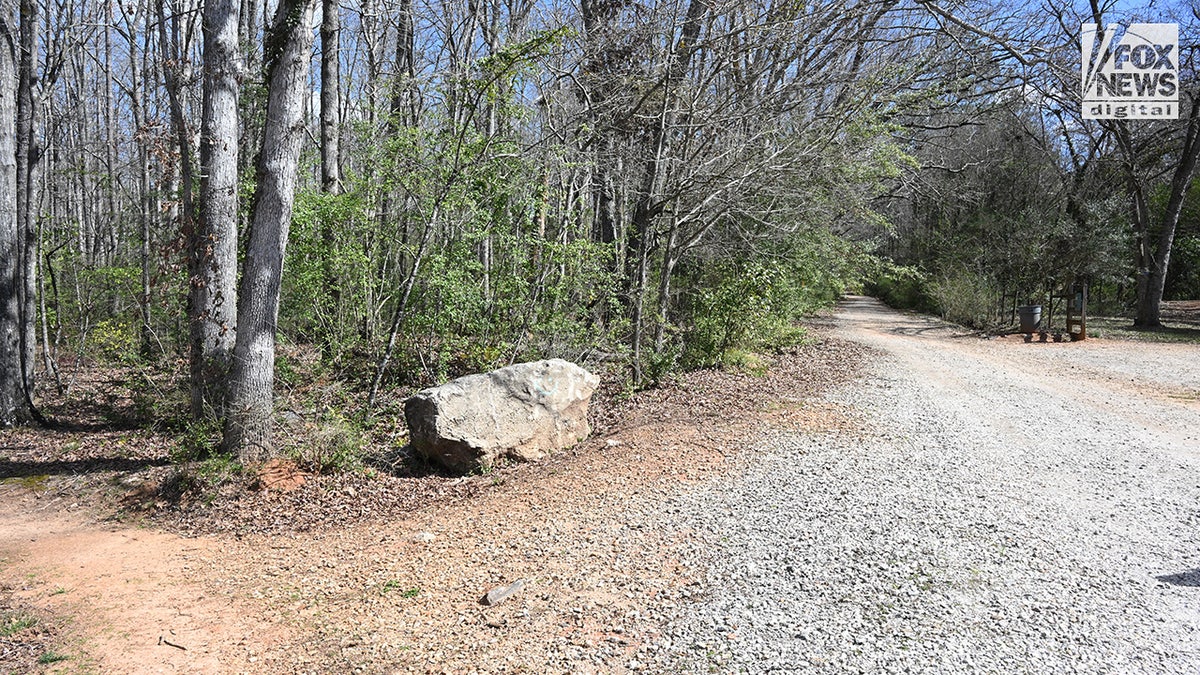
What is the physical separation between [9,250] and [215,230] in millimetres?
3695

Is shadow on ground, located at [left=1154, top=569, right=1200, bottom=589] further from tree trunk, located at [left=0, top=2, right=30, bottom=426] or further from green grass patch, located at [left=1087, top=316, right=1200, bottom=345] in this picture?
green grass patch, located at [left=1087, top=316, right=1200, bottom=345]

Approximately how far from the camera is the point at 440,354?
8.74m

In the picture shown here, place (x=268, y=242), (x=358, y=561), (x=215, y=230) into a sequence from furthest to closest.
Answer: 1. (x=215, y=230)
2. (x=268, y=242)
3. (x=358, y=561)

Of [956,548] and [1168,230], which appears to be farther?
[1168,230]

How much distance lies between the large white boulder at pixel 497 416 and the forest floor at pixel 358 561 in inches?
8.2

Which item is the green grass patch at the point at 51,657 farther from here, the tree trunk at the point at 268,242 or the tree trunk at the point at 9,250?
the tree trunk at the point at 9,250

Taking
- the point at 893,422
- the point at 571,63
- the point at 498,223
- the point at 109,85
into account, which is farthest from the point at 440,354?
the point at 109,85

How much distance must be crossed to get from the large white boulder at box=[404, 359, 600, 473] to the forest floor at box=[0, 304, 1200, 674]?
0.69 feet

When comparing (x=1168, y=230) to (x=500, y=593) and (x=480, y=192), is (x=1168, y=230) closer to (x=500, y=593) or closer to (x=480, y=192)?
(x=480, y=192)

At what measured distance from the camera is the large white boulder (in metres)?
6.28

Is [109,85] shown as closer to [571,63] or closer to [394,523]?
[571,63]

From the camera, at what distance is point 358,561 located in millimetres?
4629

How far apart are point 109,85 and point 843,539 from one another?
2086cm

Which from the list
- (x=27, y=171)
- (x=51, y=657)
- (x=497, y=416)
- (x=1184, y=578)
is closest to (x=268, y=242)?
(x=497, y=416)
